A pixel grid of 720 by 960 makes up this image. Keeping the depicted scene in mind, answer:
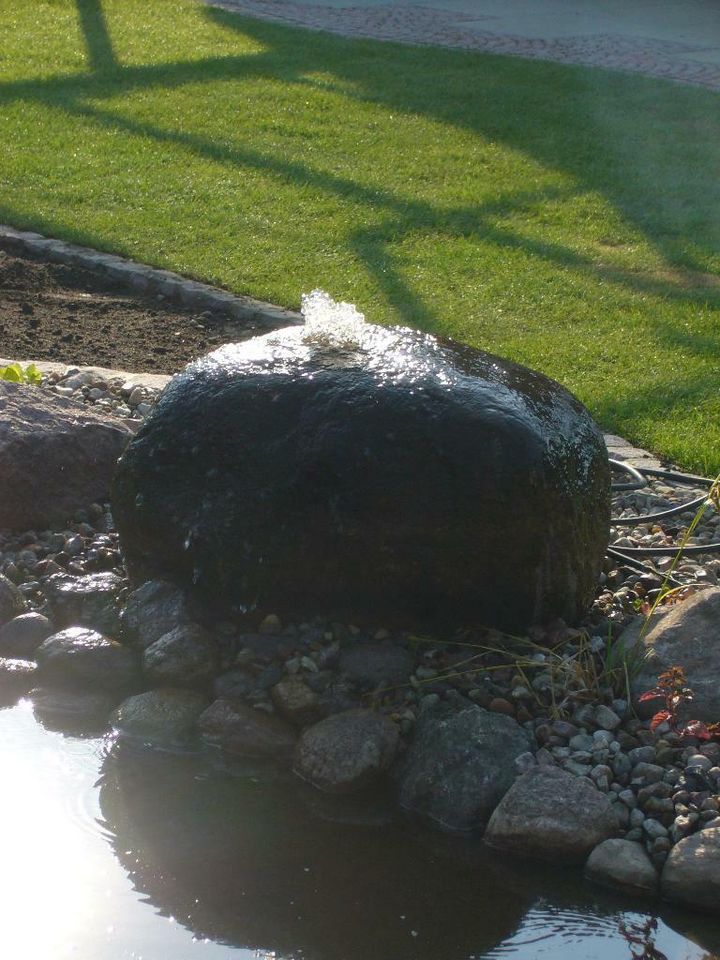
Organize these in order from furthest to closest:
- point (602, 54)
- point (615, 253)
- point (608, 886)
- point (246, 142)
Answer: point (602, 54)
point (246, 142)
point (615, 253)
point (608, 886)

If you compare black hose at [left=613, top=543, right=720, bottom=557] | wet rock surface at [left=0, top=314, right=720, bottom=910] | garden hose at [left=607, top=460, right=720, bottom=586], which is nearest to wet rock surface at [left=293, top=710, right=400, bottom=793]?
wet rock surface at [left=0, top=314, right=720, bottom=910]

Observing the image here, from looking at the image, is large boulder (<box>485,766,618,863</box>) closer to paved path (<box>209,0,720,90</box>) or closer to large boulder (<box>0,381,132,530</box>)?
large boulder (<box>0,381,132,530</box>)

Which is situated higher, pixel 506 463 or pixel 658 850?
pixel 506 463

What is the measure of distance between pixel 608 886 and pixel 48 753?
5.75 feet

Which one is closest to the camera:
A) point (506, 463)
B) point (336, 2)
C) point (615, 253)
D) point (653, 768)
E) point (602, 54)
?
point (653, 768)

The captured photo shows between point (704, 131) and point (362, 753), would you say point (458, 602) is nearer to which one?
point (362, 753)

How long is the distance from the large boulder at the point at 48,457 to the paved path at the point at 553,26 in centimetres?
1052

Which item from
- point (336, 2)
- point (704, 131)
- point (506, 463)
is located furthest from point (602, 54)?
point (506, 463)

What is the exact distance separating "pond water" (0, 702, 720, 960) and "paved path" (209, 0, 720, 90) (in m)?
11.8

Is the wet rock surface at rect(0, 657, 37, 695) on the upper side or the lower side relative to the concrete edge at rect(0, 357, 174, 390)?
lower

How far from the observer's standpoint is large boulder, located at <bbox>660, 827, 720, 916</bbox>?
3.36 meters

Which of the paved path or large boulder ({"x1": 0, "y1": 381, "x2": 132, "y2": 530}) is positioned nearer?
large boulder ({"x1": 0, "y1": 381, "x2": 132, "y2": 530})

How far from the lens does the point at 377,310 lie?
24.3ft

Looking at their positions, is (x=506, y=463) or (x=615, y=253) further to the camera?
(x=615, y=253)
